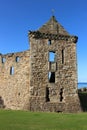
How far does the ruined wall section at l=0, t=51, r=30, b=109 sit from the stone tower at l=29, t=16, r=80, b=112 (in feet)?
3.60

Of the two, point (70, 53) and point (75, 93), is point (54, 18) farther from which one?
point (75, 93)

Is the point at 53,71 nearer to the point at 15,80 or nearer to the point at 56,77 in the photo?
the point at 56,77

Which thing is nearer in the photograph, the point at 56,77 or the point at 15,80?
the point at 56,77

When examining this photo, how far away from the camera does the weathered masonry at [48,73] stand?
32156 mm

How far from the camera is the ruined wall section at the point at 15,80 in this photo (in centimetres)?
3325

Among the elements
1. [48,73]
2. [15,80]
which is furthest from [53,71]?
[15,80]

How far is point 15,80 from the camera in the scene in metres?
35.3

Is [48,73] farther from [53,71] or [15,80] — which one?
[15,80]

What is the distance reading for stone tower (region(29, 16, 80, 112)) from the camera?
32.1 metres

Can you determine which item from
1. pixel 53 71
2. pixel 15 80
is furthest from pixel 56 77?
pixel 15 80

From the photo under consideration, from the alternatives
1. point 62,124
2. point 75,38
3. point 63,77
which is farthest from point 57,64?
point 62,124

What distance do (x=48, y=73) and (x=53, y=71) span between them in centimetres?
66

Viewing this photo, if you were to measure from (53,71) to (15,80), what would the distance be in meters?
5.11

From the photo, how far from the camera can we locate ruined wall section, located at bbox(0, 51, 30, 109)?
33250 mm
